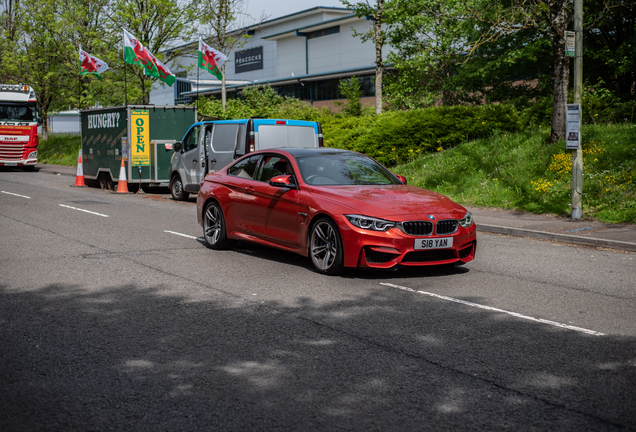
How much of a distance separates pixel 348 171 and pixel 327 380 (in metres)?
4.89

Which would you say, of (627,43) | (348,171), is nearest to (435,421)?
(348,171)

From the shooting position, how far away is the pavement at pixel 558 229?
35.5ft

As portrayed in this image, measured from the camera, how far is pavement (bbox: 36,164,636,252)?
35.5 feet

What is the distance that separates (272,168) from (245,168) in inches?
27.8

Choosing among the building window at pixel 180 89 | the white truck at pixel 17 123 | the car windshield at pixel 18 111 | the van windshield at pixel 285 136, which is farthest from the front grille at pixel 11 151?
the building window at pixel 180 89

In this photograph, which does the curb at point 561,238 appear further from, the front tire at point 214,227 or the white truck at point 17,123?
the white truck at point 17,123

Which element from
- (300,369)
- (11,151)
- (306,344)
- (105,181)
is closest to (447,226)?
(306,344)

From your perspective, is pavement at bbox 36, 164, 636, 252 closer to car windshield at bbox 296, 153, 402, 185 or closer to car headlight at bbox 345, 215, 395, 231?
car windshield at bbox 296, 153, 402, 185

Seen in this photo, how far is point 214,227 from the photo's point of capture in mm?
10023

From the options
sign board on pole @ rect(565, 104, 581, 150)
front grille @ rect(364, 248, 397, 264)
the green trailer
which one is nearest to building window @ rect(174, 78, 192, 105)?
the green trailer

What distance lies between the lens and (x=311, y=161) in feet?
29.5

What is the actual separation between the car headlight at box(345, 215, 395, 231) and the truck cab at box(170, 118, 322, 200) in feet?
22.6

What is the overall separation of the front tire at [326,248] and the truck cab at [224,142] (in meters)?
6.37

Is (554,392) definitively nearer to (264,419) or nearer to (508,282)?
(264,419)
